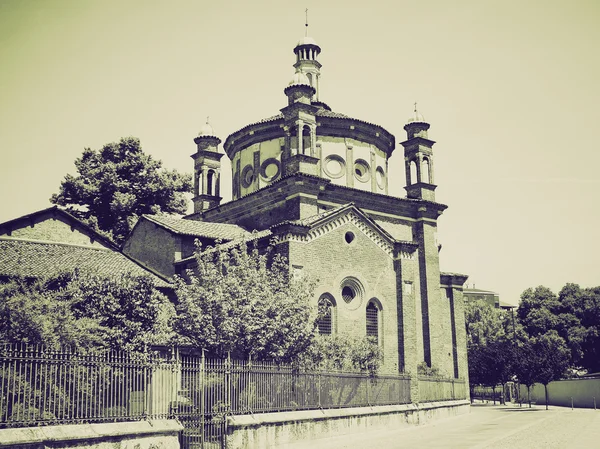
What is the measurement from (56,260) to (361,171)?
15896 mm

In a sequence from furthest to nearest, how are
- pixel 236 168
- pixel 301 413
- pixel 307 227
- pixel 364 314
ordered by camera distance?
pixel 236 168, pixel 364 314, pixel 307 227, pixel 301 413

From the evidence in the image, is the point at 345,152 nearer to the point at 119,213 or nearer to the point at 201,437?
the point at 119,213

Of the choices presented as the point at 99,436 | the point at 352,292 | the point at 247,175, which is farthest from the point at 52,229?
the point at 99,436

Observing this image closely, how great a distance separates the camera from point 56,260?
2483 centimetres

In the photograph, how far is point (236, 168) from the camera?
3500 centimetres

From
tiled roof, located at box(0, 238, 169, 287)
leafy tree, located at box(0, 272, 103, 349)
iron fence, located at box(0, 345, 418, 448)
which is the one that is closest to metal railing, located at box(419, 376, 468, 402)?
iron fence, located at box(0, 345, 418, 448)

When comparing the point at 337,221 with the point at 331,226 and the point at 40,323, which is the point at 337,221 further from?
the point at 40,323

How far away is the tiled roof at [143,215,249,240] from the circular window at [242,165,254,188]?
3.27 m

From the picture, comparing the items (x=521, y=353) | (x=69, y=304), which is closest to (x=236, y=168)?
(x=69, y=304)

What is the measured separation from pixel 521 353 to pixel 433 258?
977 cm

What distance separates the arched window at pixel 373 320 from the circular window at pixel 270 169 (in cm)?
895

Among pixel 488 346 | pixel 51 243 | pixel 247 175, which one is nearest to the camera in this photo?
pixel 51 243

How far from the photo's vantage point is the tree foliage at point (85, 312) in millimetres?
Answer: 16375

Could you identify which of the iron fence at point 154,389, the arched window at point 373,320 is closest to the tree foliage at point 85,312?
the iron fence at point 154,389
